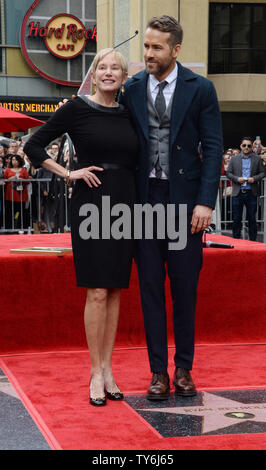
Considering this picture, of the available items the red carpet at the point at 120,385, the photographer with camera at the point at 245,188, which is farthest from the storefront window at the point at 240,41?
the red carpet at the point at 120,385

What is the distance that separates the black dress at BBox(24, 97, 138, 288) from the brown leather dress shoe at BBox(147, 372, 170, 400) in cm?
55

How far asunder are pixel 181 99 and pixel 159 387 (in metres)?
1.54

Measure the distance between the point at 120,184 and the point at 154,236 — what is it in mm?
362

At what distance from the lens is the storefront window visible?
2672cm

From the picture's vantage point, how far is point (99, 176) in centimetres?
391

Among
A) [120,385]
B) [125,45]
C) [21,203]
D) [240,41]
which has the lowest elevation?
[120,385]

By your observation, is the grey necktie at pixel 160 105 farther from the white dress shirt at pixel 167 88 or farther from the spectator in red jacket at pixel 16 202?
the spectator in red jacket at pixel 16 202

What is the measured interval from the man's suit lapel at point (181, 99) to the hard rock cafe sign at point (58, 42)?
96.2 ft

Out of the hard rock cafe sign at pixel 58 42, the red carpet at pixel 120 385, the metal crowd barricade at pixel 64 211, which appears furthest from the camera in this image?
the hard rock cafe sign at pixel 58 42

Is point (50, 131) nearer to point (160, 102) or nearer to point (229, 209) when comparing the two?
point (160, 102)

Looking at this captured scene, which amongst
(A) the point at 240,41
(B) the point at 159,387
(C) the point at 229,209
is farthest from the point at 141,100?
(A) the point at 240,41

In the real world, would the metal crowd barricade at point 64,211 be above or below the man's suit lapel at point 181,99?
below

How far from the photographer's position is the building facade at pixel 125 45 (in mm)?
22234

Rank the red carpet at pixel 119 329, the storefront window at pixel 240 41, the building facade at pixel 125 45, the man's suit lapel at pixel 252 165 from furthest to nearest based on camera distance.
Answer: the storefront window at pixel 240 41
the building facade at pixel 125 45
the man's suit lapel at pixel 252 165
the red carpet at pixel 119 329
